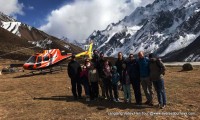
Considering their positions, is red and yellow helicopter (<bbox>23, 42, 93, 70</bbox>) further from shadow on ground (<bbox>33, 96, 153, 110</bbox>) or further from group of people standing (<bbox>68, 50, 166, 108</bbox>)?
group of people standing (<bbox>68, 50, 166, 108</bbox>)

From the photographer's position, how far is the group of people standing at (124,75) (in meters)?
18.0

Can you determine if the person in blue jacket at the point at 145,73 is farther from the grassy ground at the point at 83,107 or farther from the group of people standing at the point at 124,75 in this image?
the grassy ground at the point at 83,107

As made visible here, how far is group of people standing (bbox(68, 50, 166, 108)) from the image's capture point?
18.0 m

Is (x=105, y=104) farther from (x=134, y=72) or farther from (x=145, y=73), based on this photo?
(x=145, y=73)

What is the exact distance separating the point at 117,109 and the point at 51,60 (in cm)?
2652

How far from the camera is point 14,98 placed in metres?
23.4

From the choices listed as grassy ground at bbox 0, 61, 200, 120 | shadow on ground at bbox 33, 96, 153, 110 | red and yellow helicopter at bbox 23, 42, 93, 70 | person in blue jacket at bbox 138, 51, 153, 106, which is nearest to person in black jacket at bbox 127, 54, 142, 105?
person in blue jacket at bbox 138, 51, 153, 106

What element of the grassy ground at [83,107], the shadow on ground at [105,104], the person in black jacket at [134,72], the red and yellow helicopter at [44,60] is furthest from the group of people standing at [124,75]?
the red and yellow helicopter at [44,60]

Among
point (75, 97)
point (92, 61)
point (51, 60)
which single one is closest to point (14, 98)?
point (75, 97)

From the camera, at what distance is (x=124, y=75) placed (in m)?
19.2

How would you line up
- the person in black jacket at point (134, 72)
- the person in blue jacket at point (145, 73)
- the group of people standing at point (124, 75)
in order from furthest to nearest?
the person in black jacket at point (134, 72), the person in blue jacket at point (145, 73), the group of people standing at point (124, 75)

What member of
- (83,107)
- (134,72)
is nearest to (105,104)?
(83,107)

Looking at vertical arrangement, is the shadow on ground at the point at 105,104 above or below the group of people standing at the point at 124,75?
below

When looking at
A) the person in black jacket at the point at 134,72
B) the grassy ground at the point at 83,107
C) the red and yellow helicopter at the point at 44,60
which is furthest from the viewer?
the red and yellow helicopter at the point at 44,60
